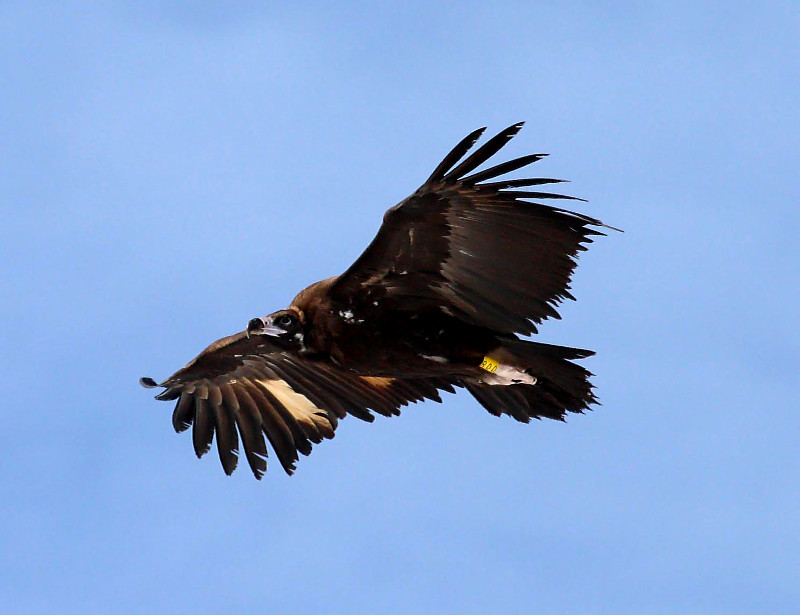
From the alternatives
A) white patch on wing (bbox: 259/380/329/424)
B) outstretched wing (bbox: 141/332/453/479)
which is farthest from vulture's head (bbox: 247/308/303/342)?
white patch on wing (bbox: 259/380/329/424)

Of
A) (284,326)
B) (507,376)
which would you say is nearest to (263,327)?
(284,326)

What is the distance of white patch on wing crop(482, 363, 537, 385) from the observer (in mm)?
11125

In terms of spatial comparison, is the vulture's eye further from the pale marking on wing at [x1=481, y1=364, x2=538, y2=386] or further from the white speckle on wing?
the pale marking on wing at [x1=481, y1=364, x2=538, y2=386]

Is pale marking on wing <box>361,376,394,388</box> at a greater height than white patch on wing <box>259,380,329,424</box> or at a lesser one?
lesser

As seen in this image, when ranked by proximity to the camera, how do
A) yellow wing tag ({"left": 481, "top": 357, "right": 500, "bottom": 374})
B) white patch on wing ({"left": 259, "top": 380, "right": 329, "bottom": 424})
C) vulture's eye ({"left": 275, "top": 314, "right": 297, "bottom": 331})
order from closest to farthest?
yellow wing tag ({"left": 481, "top": 357, "right": 500, "bottom": 374})
vulture's eye ({"left": 275, "top": 314, "right": 297, "bottom": 331})
white patch on wing ({"left": 259, "top": 380, "right": 329, "bottom": 424})

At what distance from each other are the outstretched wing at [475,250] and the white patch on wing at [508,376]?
14.5 inches

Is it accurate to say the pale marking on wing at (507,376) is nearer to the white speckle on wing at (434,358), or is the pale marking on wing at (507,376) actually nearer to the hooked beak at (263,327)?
the white speckle on wing at (434,358)

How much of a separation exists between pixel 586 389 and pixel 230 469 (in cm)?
355

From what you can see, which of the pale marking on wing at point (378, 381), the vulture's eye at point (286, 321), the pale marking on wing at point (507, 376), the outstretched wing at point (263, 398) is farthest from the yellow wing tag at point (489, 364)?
the vulture's eye at point (286, 321)

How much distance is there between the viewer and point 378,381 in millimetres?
12523

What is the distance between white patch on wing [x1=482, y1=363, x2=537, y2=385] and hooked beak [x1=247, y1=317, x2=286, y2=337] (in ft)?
5.87

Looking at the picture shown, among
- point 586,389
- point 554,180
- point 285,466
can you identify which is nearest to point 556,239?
point 554,180

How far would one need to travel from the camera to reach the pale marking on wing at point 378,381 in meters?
12.5

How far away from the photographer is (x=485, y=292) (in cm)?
1090
